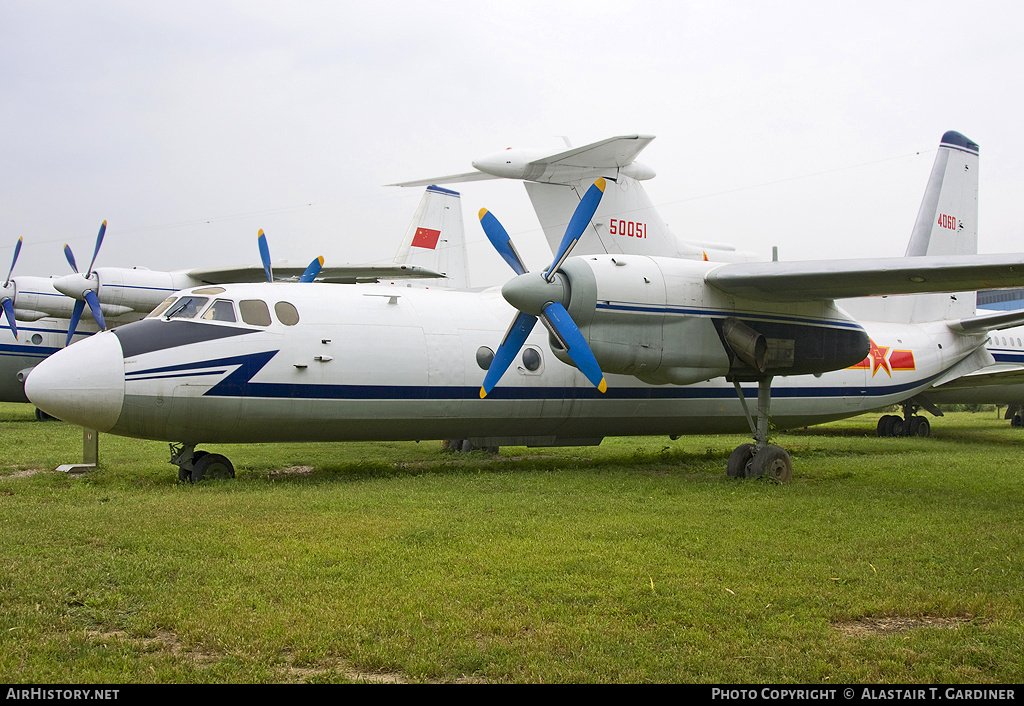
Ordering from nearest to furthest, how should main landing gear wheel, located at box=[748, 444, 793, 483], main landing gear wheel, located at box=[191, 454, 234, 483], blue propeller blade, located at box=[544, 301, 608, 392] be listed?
blue propeller blade, located at box=[544, 301, 608, 392] < main landing gear wheel, located at box=[191, 454, 234, 483] < main landing gear wheel, located at box=[748, 444, 793, 483]

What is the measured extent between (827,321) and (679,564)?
25.9 ft

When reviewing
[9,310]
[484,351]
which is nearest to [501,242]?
[484,351]

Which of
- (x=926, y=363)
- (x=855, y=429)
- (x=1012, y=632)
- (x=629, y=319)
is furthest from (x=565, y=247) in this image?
(x=855, y=429)

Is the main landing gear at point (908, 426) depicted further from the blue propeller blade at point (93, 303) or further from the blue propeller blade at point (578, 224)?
the blue propeller blade at point (93, 303)

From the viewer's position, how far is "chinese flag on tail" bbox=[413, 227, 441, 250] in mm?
25531

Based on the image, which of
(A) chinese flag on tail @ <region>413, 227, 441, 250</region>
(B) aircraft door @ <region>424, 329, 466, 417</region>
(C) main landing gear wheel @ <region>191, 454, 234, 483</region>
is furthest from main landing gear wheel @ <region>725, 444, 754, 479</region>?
(A) chinese flag on tail @ <region>413, 227, 441, 250</region>

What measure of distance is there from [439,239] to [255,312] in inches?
566

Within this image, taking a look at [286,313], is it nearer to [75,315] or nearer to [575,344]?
[575,344]

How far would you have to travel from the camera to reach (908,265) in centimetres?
1080

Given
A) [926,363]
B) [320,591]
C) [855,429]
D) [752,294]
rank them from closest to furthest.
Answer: [320,591] → [752,294] → [926,363] → [855,429]

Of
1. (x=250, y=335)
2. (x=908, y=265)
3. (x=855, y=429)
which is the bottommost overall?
(x=855, y=429)

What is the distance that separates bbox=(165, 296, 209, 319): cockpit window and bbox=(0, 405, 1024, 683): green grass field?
7.67 feet

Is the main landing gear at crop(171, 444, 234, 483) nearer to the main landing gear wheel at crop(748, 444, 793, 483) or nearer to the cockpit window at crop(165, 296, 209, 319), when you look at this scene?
the cockpit window at crop(165, 296, 209, 319)

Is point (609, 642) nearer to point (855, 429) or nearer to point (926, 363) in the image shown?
point (926, 363)
